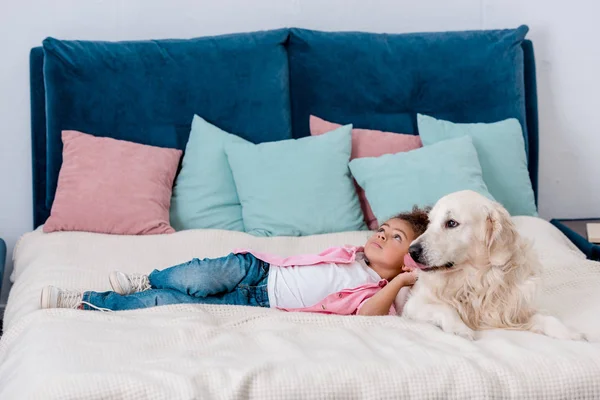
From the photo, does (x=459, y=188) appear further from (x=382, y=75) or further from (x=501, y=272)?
(x=501, y=272)

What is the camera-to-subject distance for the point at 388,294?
2.21 metres

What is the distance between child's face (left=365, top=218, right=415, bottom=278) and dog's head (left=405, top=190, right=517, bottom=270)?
0.27m

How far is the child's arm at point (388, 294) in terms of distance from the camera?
2.21 m

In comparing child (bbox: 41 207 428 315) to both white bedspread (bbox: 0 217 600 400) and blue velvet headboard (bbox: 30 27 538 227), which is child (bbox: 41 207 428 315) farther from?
blue velvet headboard (bbox: 30 27 538 227)

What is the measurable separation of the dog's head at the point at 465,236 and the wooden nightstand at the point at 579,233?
1.04m

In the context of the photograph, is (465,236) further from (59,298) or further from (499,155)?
(499,155)

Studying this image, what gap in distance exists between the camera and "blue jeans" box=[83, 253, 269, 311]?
235 centimetres

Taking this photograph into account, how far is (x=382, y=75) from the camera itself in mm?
3432

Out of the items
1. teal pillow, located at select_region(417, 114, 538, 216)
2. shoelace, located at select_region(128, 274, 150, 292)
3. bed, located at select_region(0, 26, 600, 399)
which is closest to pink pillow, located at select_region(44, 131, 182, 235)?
bed, located at select_region(0, 26, 600, 399)

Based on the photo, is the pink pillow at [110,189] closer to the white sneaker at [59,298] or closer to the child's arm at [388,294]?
the white sneaker at [59,298]

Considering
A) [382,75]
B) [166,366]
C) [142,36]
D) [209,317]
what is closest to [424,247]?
[209,317]

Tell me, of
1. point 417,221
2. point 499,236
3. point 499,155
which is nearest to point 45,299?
point 417,221

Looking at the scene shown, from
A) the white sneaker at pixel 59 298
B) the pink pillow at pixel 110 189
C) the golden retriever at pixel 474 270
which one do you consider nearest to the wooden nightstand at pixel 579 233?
the golden retriever at pixel 474 270

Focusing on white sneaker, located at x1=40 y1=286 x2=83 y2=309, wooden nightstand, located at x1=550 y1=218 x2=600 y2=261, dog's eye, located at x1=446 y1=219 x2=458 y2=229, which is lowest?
wooden nightstand, located at x1=550 y1=218 x2=600 y2=261
